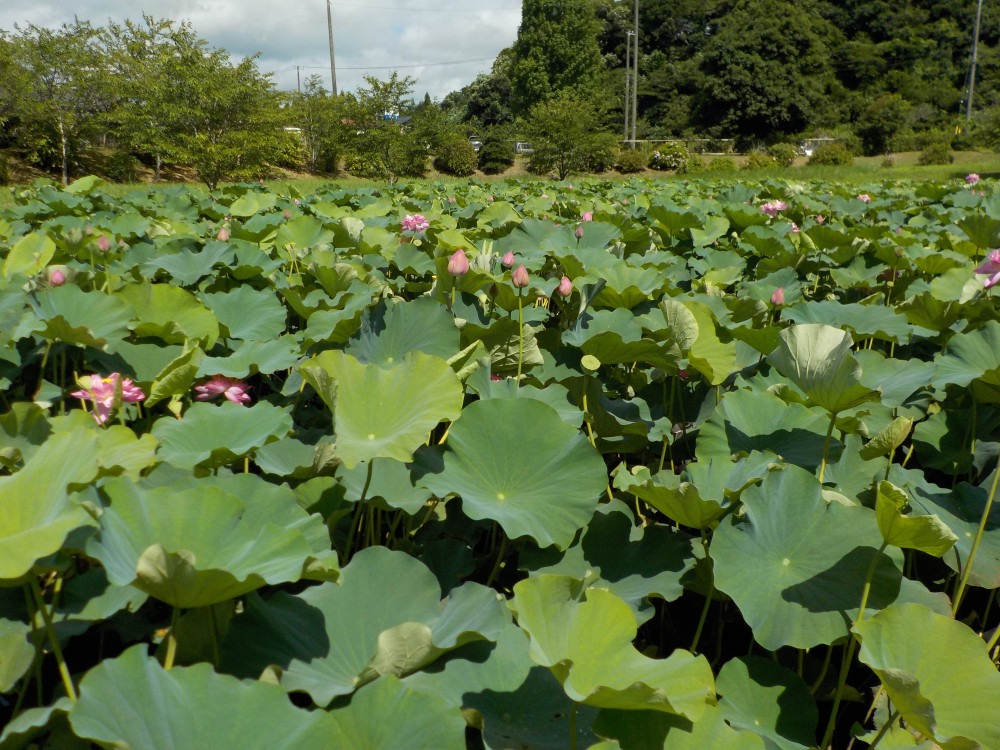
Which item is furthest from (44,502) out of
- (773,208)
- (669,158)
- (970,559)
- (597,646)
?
(669,158)

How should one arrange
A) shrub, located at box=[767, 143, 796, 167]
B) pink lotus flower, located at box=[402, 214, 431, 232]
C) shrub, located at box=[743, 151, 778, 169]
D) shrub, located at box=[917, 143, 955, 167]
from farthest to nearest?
shrub, located at box=[917, 143, 955, 167]
shrub, located at box=[767, 143, 796, 167]
shrub, located at box=[743, 151, 778, 169]
pink lotus flower, located at box=[402, 214, 431, 232]

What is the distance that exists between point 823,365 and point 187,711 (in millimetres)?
917

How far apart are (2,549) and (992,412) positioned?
60.0 inches

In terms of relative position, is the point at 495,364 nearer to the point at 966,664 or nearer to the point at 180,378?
the point at 180,378

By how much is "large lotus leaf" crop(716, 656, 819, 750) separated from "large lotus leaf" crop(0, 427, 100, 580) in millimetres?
703

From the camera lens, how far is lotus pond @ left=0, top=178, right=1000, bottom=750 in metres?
0.63

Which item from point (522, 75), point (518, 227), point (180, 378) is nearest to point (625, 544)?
point (180, 378)

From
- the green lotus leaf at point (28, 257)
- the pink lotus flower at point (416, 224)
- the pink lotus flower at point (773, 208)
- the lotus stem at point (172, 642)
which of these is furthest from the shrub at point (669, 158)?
the lotus stem at point (172, 642)

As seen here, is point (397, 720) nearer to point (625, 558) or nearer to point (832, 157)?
point (625, 558)

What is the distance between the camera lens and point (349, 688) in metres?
0.65

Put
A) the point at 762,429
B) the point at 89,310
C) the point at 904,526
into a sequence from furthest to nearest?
the point at 89,310 < the point at 762,429 < the point at 904,526

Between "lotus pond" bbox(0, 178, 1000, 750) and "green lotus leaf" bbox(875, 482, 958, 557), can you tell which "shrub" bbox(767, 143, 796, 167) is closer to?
"lotus pond" bbox(0, 178, 1000, 750)

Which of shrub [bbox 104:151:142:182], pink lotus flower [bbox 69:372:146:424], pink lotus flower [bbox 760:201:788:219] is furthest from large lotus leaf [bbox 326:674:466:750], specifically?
shrub [bbox 104:151:142:182]

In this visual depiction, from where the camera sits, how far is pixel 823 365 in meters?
1.03
